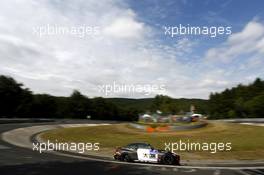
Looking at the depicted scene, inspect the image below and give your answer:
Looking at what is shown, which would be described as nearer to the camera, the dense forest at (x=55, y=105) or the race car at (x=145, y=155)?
the race car at (x=145, y=155)

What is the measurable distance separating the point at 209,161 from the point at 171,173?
7.98 meters

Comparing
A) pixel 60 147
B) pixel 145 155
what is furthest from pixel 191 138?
pixel 145 155

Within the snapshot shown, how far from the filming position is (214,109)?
126 m

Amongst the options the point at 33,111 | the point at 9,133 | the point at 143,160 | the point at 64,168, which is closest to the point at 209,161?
the point at 143,160

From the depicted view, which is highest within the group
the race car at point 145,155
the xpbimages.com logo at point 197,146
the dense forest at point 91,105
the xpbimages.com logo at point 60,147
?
the dense forest at point 91,105

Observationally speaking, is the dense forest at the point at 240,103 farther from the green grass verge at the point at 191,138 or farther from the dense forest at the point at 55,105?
the green grass verge at the point at 191,138

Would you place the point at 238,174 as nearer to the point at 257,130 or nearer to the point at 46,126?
the point at 257,130

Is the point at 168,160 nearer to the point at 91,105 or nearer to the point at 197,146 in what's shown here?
the point at 197,146

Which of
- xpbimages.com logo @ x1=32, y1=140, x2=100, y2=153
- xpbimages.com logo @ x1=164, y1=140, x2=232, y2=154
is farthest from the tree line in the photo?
xpbimages.com logo @ x1=164, y1=140, x2=232, y2=154

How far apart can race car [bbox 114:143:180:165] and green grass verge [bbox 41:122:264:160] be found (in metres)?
4.96

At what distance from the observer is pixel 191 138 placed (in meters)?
38.1

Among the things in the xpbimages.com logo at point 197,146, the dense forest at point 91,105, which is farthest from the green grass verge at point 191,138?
the dense forest at point 91,105

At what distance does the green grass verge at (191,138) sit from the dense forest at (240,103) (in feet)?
175

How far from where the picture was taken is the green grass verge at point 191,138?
2800 centimetres
